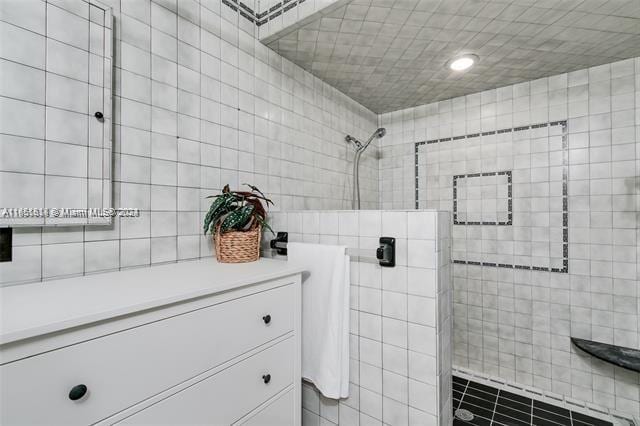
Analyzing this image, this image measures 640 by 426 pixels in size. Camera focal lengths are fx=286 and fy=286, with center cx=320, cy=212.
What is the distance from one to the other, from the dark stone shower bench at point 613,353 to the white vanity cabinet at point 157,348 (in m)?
1.74

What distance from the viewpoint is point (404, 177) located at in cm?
250

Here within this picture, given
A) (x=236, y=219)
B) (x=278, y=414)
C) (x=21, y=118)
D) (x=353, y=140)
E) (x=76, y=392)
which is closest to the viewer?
A: (x=76, y=392)

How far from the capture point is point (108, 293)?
719 millimetres

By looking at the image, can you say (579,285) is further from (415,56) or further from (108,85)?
(108,85)

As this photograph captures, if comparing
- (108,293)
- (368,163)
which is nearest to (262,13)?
(368,163)

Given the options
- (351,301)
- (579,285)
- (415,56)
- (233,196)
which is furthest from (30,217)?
(579,285)

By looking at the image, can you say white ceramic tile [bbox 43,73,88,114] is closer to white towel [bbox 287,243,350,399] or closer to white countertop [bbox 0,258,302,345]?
white countertop [bbox 0,258,302,345]

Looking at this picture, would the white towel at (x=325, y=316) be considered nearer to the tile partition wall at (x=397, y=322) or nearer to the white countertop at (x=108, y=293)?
the tile partition wall at (x=397, y=322)

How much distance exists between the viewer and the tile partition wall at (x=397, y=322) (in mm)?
1028

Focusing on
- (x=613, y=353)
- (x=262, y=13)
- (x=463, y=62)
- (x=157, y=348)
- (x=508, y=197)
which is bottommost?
(x=613, y=353)

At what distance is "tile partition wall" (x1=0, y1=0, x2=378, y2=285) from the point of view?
2.96ft

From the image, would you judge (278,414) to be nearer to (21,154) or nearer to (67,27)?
(21,154)

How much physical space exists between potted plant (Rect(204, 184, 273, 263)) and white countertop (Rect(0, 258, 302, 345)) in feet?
0.29

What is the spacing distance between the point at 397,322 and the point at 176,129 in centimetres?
119
